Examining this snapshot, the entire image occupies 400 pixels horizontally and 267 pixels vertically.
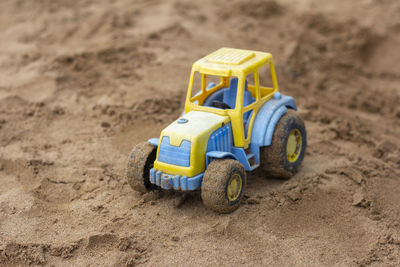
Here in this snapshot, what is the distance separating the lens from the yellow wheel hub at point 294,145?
666cm

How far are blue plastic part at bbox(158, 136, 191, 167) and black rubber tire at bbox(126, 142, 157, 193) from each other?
0.74 feet

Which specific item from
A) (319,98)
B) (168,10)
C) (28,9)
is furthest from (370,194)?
(28,9)

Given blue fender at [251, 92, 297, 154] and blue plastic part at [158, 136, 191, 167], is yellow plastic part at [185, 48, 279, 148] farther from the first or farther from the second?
blue plastic part at [158, 136, 191, 167]

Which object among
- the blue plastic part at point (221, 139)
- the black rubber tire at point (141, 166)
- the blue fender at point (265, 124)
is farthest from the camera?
the blue fender at point (265, 124)

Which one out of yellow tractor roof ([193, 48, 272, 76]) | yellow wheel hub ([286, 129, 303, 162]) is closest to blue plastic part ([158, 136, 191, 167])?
yellow tractor roof ([193, 48, 272, 76])

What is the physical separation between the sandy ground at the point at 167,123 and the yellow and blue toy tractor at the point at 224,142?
294mm

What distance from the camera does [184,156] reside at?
5754mm

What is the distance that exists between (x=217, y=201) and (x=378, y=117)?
4103mm

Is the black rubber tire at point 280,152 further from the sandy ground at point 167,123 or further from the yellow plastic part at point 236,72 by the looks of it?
the yellow plastic part at point 236,72

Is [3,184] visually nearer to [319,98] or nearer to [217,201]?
[217,201]

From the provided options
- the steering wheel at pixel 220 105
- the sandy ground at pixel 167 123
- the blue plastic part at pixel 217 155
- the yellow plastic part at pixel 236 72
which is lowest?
the sandy ground at pixel 167 123

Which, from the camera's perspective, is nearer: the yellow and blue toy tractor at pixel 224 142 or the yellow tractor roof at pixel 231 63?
the yellow and blue toy tractor at pixel 224 142

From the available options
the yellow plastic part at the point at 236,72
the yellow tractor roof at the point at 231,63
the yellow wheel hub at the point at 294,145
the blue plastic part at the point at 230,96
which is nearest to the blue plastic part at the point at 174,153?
the yellow plastic part at the point at 236,72

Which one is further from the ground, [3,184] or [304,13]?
[304,13]
